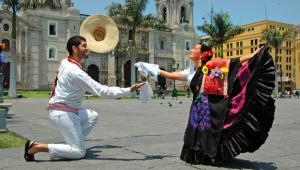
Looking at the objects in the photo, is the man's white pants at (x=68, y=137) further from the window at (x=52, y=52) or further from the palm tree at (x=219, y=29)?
the window at (x=52, y=52)

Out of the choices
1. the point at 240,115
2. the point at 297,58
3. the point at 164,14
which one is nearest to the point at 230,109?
the point at 240,115

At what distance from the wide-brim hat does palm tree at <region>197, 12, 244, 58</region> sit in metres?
37.9

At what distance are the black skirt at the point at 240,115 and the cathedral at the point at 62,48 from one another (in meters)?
35.1

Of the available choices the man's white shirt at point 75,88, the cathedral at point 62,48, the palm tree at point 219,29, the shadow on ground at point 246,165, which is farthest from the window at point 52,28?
the shadow on ground at point 246,165

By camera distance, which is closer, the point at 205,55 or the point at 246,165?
the point at 246,165

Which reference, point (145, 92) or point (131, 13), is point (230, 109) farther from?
point (131, 13)

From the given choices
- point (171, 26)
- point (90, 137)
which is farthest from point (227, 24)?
point (90, 137)

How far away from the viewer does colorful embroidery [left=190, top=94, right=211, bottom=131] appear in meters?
4.60

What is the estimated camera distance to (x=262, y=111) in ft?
14.6

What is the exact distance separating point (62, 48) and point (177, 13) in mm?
22057

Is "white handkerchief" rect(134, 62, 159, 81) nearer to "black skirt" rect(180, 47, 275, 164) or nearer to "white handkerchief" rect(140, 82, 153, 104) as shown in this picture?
"white handkerchief" rect(140, 82, 153, 104)

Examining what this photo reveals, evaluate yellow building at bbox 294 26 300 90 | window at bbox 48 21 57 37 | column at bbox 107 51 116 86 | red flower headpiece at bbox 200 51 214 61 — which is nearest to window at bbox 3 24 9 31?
window at bbox 48 21 57 37

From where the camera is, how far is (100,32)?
595 cm

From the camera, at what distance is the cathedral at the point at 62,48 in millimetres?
47281
